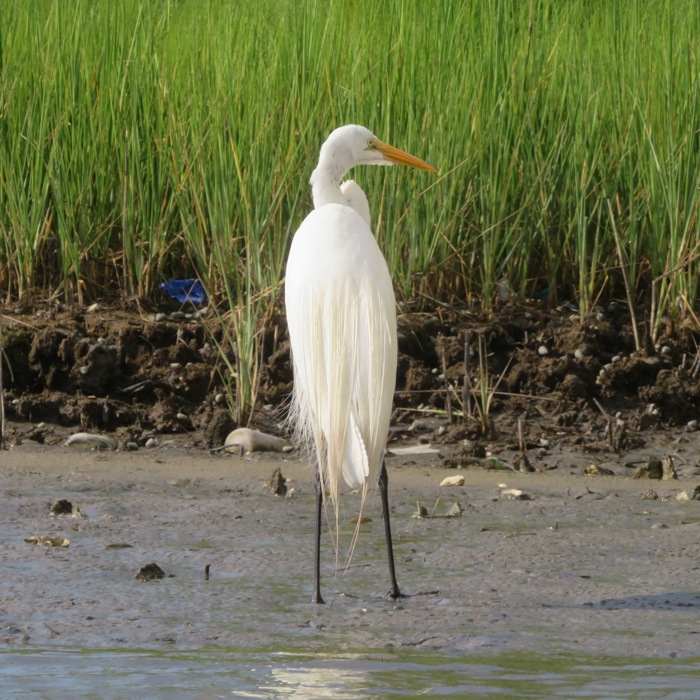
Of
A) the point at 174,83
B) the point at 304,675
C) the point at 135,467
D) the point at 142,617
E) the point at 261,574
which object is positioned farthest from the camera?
the point at 174,83

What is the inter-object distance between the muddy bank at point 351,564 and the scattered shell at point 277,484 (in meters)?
0.04

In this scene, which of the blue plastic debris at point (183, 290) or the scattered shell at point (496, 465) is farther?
the blue plastic debris at point (183, 290)

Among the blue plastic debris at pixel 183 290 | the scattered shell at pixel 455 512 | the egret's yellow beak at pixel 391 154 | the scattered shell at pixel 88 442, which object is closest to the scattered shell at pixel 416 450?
the scattered shell at pixel 455 512

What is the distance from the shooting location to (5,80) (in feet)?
20.4

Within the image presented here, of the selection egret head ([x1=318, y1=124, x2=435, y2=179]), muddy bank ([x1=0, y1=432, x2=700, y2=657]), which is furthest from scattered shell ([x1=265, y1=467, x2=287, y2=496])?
egret head ([x1=318, y1=124, x2=435, y2=179])

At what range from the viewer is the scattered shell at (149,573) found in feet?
11.9

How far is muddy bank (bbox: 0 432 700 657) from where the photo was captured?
321 centimetres

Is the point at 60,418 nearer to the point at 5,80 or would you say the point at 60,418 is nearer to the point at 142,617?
the point at 5,80

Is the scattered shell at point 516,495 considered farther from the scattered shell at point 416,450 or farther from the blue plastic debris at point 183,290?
the blue plastic debris at point 183,290

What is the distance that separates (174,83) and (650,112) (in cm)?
233

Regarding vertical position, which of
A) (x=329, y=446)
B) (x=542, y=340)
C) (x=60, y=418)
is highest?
(x=329, y=446)

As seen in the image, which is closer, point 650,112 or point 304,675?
point 304,675

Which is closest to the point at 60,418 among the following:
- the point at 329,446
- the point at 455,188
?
the point at 455,188

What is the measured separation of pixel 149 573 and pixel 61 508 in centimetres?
83
